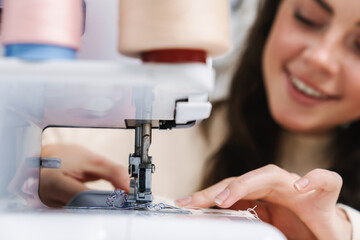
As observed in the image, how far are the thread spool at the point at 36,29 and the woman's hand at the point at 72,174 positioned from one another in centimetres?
26

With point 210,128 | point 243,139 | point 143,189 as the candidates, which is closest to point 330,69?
point 243,139

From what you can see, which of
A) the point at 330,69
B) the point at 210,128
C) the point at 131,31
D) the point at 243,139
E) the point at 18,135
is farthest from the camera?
the point at 210,128

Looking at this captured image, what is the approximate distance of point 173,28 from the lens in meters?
0.29

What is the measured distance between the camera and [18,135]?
16.5 inches

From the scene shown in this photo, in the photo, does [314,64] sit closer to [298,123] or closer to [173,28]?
[298,123]

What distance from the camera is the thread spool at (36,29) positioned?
308 mm

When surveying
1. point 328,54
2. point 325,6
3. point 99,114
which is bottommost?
point 99,114

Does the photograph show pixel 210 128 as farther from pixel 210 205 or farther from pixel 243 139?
pixel 210 205

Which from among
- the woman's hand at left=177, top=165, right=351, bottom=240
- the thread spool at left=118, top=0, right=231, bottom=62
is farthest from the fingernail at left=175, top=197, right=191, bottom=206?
the thread spool at left=118, top=0, right=231, bottom=62

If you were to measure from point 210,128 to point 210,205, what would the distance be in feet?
2.73

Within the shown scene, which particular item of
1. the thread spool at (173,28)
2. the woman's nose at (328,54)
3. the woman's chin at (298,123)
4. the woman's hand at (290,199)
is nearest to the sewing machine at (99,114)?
the thread spool at (173,28)

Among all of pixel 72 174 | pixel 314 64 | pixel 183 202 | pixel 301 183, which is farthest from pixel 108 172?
pixel 314 64

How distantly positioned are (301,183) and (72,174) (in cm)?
37

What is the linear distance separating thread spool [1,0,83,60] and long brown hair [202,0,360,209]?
2.88 ft
